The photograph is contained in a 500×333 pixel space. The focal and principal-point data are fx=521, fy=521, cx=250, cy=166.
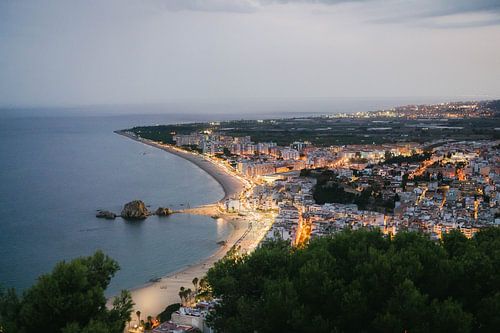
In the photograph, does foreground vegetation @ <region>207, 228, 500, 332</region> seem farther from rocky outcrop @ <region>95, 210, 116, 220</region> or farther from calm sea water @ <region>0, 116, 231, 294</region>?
rocky outcrop @ <region>95, 210, 116, 220</region>

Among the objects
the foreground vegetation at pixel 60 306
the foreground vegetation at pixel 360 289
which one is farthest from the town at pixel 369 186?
the foreground vegetation at pixel 60 306

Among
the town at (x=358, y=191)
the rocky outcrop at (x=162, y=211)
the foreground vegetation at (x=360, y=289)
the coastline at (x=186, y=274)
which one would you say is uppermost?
the foreground vegetation at (x=360, y=289)

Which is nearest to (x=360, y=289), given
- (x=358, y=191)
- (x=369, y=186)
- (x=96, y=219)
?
(x=96, y=219)

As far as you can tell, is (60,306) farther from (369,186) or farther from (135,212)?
(369,186)

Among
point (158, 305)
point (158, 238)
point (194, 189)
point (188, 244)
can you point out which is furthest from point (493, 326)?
point (194, 189)

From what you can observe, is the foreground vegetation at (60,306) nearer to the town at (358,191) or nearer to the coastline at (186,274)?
the town at (358,191)

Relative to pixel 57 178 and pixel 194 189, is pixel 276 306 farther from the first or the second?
pixel 57 178
